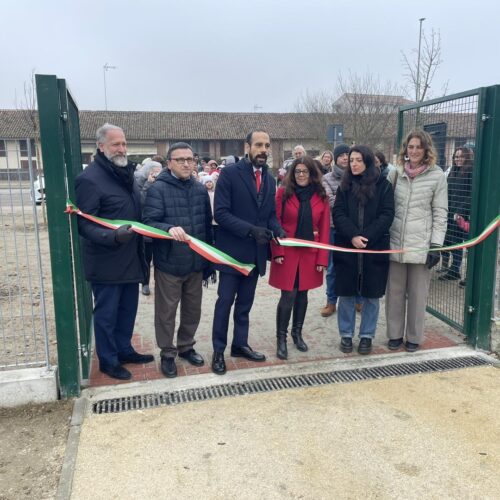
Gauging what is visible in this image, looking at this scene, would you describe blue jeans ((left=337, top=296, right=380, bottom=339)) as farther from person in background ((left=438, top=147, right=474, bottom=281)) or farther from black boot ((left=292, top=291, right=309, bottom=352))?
person in background ((left=438, top=147, right=474, bottom=281))

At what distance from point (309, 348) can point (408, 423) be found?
156 centimetres

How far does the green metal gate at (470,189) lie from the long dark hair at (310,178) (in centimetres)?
152

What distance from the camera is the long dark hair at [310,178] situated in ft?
14.9

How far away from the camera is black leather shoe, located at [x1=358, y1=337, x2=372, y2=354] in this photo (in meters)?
4.86

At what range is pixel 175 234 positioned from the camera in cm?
393

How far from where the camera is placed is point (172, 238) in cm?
400

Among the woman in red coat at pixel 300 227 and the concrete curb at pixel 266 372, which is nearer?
the concrete curb at pixel 266 372

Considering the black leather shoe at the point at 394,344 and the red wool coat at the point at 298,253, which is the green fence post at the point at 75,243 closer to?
the red wool coat at the point at 298,253

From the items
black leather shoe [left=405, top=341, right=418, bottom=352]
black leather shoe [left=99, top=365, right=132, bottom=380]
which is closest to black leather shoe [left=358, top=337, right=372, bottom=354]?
black leather shoe [left=405, top=341, right=418, bottom=352]

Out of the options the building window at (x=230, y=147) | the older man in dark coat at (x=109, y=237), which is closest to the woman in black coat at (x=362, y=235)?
the older man in dark coat at (x=109, y=237)

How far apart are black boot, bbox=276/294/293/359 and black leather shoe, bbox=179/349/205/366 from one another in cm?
75

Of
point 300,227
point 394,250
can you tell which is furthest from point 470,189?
point 300,227

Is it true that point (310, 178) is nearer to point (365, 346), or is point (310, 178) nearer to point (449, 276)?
point (365, 346)

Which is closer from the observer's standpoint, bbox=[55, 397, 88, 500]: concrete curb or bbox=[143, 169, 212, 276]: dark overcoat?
bbox=[55, 397, 88, 500]: concrete curb
